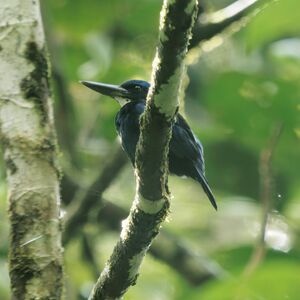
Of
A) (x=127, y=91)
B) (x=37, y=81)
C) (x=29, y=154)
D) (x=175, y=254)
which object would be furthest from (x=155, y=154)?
(x=175, y=254)

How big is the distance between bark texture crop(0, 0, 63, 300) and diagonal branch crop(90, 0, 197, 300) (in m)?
0.21

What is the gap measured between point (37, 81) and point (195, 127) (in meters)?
2.24

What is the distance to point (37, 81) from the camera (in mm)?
3242

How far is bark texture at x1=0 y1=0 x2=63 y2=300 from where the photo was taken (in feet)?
9.78

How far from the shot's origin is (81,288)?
17.8 ft

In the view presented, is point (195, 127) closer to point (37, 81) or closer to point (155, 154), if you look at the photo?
point (37, 81)

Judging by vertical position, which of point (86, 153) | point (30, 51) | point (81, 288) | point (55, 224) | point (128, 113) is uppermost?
point (30, 51)

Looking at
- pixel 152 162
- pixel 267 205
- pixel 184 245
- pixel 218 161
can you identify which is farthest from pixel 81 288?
pixel 152 162

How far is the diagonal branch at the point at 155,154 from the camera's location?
2.29 meters

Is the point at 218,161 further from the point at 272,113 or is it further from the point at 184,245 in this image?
the point at 272,113

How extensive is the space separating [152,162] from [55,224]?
0.56 metres

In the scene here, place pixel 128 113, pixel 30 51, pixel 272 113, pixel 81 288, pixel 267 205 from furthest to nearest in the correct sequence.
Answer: pixel 81 288
pixel 272 113
pixel 128 113
pixel 267 205
pixel 30 51

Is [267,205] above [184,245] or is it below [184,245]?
above

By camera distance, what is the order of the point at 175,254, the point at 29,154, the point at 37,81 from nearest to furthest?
the point at 29,154, the point at 37,81, the point at 175,254
